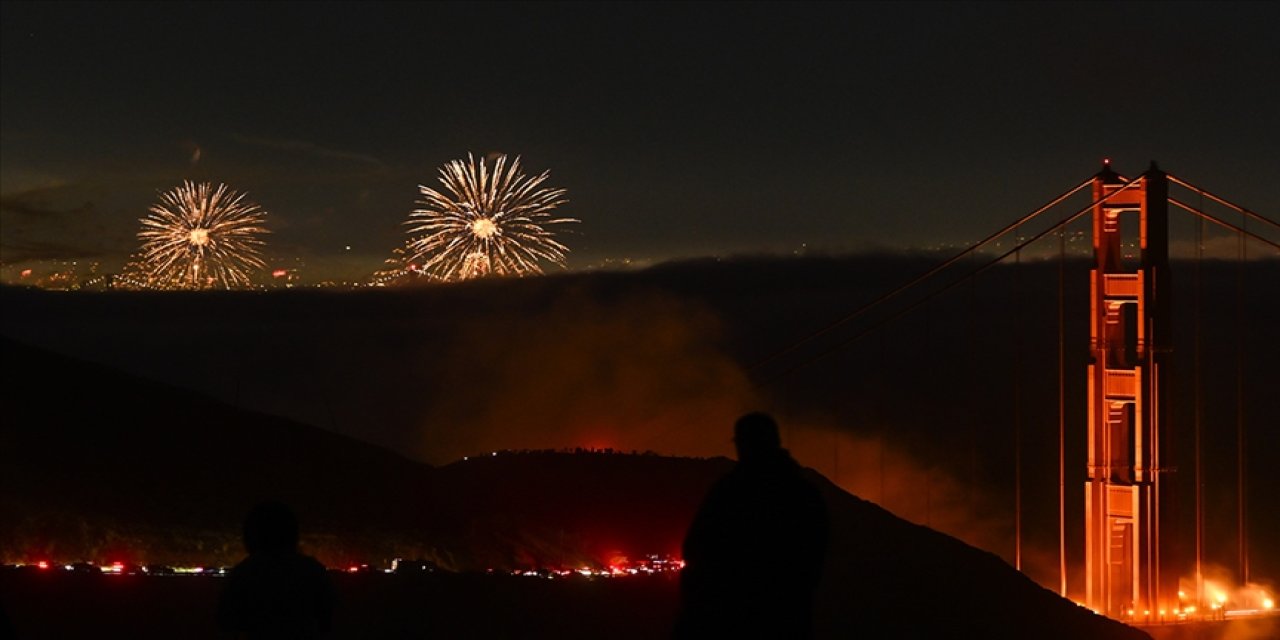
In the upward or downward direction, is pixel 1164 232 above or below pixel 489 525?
above

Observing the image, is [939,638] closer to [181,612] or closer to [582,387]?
[181,612]

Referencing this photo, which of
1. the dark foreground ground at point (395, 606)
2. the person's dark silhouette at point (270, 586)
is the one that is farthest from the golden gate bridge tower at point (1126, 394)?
the person's dark silhouette at point (270, 586)

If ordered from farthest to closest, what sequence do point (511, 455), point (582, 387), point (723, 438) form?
point (582, 387), point (723, 438), point (511, 455)

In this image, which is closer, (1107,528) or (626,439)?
(1107,528)

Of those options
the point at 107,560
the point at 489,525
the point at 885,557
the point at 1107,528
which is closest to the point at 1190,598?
the point at 1107,528

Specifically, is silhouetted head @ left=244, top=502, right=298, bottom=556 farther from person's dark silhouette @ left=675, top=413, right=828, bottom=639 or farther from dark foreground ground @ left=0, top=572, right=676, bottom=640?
dark foreground ground @ left=0, top=572, right=676, bottom=640

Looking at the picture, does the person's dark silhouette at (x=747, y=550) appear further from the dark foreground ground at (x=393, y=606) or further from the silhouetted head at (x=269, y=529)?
the dark foreground ground at (x=393, y=606)
